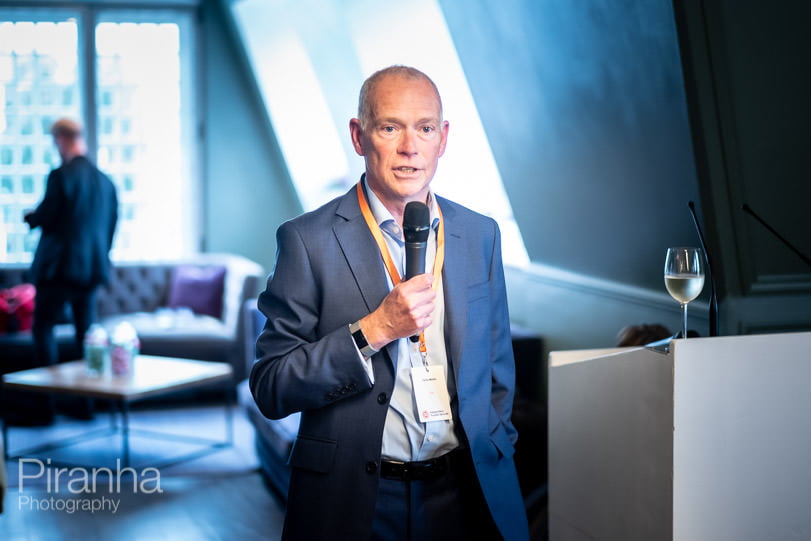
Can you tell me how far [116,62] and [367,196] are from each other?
20.0 feet

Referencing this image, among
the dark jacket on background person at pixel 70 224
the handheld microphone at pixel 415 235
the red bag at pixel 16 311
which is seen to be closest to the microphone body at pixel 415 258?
the handheld microphone at pixel 415 235

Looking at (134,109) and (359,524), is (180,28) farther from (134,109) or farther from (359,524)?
(359,524)

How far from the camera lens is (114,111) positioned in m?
7.14

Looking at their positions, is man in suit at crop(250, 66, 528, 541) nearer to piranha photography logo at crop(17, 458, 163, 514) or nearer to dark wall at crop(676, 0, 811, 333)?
dark wall at crop(676, 0, 811, 333)

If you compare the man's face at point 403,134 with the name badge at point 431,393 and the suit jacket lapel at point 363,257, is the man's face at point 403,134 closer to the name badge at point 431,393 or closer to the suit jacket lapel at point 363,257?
the suit jacket lapel at point 363,257

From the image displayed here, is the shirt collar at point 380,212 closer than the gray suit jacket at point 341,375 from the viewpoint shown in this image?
No

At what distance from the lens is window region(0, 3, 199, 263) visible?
272 inches

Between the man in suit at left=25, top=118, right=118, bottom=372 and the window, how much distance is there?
197 centimetres

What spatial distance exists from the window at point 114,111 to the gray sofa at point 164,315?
682mm

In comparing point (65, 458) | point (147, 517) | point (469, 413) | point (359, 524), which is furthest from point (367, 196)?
point (65, 458)

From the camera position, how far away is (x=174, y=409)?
5840mm

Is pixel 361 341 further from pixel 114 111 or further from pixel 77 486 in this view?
pixel 114 111

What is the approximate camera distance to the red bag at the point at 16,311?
5.85 metres

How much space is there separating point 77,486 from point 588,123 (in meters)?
2.94
